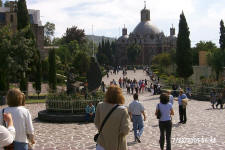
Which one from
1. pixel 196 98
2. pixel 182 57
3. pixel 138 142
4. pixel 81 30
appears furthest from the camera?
pixel 81 30

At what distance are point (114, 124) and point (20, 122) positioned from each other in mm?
1530

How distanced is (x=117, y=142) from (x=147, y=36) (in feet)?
388

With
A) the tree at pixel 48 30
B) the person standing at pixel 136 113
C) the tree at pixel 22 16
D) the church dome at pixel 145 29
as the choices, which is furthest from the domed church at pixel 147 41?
the person standing at pixel 136 113

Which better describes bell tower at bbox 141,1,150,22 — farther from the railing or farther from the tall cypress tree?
the railing

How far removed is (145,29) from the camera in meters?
122

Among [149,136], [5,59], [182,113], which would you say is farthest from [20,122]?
[5,59]

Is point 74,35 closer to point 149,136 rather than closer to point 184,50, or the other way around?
point 184,50

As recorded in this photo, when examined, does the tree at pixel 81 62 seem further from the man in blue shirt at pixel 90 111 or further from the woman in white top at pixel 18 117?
the woman in white top at pixel 18 117

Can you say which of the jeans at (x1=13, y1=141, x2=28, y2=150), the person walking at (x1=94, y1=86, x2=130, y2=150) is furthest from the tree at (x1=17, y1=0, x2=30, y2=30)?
the person walking at (x1=94, y1=86, x2=130, y2=150)

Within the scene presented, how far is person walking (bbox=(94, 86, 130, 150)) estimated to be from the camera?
4.89 metres

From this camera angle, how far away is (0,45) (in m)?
26.8

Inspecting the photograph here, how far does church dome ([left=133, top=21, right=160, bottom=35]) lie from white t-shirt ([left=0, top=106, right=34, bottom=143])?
11793cm

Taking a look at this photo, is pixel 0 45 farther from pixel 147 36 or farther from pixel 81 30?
pixel 147 36

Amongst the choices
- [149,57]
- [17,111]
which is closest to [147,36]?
[149,57]
